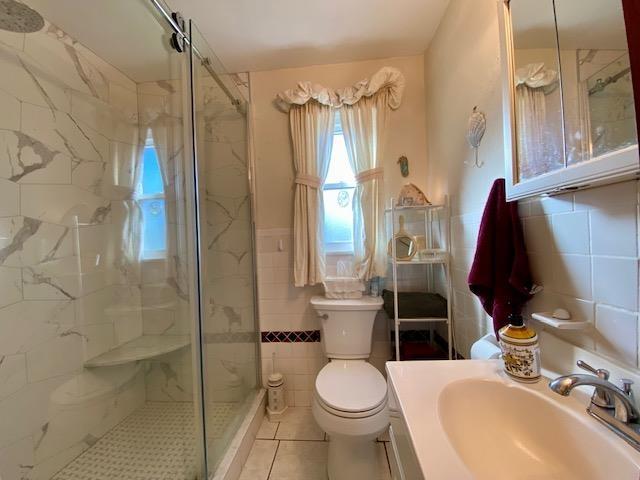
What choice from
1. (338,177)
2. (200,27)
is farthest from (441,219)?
Answer: (200,27)

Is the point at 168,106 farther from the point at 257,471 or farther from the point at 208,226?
the point at 257,471

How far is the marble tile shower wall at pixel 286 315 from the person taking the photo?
73.6 inches

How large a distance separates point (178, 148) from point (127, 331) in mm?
1042

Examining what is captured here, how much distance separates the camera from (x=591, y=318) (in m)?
0.65

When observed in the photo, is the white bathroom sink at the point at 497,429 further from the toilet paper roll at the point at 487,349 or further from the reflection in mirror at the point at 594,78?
the reflection in mirror at the point at 594,78

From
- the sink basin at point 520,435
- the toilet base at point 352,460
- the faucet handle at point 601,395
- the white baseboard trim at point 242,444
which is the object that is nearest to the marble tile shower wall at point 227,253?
the white baseboard trim at point 242,444

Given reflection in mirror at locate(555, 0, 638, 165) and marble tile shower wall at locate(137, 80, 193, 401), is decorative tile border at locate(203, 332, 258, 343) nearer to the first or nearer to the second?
marble tile shower wall at locate(137, 80, 193, 401)

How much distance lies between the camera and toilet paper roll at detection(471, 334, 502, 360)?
3.03 feet

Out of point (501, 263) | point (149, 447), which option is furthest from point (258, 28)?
point (149, 447)

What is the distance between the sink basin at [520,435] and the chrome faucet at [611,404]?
0.08 ft

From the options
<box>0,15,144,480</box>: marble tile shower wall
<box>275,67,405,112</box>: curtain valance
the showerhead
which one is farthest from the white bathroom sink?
the showerhead

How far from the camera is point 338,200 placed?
6.10 feet

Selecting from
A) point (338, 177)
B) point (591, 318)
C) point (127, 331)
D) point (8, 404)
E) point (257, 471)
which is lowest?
point (257, 471)

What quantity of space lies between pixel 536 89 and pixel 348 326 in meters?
1.37
